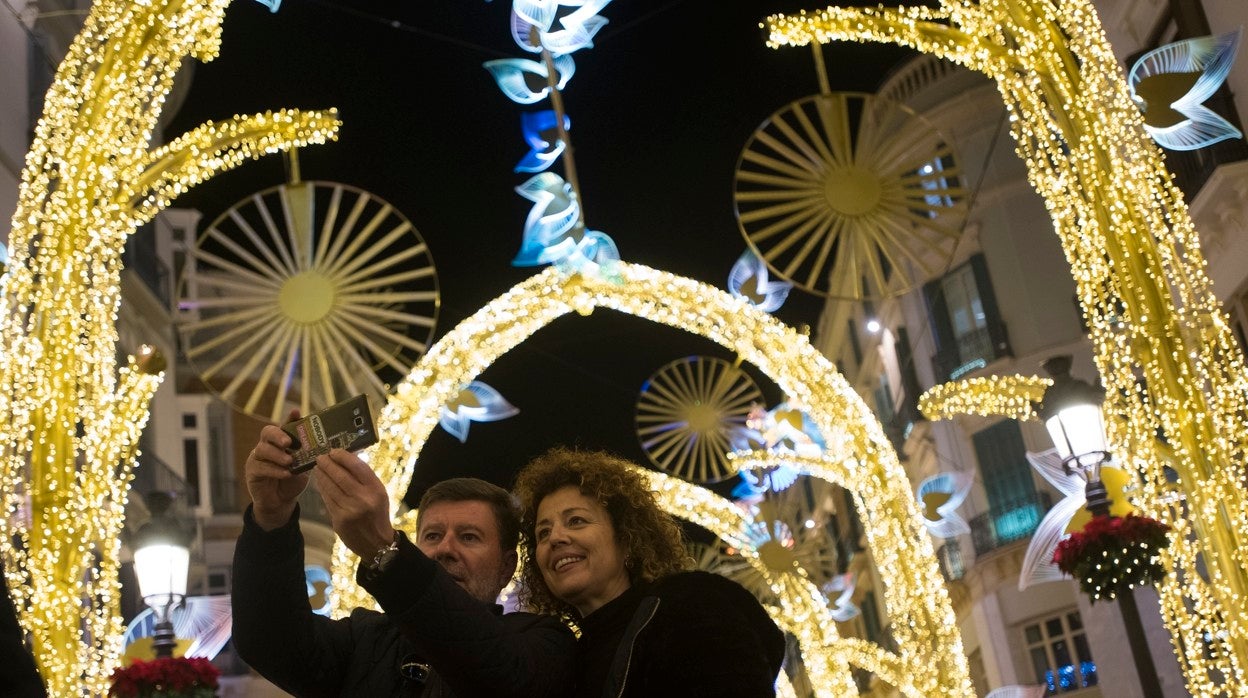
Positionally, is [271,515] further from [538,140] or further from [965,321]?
[965,321]

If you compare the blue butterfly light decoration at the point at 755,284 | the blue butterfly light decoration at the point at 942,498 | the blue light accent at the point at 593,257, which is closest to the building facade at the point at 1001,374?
the blue butterfly light decoration at the point at 942,498

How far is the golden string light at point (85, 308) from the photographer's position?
675 cm

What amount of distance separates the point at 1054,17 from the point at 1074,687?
2178 centimetres

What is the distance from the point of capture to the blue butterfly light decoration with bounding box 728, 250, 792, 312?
46.8 ft

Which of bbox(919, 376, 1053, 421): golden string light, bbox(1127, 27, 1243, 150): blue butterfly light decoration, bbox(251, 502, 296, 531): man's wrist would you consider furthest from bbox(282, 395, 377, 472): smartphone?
bbox(919, 376, 1053, 421): golden string light

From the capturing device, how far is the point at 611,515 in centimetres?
394

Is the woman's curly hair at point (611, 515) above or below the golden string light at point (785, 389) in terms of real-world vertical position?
below

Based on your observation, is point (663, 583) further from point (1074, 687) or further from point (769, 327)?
point (1074, 687)

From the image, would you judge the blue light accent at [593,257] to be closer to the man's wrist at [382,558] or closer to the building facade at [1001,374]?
the man's wrist at [382,558]

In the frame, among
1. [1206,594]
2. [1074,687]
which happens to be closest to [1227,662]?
[1206,594]

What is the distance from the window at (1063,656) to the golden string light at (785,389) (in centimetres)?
1715

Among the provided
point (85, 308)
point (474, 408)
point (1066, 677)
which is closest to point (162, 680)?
point (85, 308)

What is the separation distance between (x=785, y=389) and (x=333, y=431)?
775cm

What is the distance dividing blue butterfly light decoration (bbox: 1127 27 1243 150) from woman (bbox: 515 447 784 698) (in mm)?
4278
